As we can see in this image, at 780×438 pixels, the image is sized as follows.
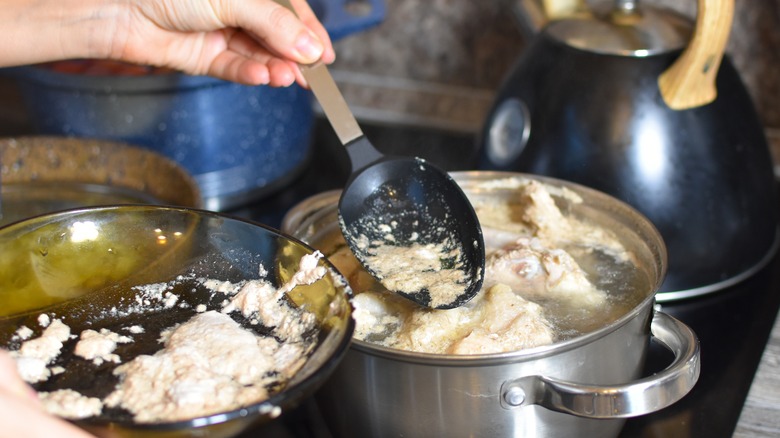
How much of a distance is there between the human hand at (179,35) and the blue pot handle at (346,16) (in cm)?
14

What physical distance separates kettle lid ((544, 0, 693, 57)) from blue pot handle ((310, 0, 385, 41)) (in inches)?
9.8

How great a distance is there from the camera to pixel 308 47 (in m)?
0.83

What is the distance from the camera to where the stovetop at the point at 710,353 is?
2.63 feet

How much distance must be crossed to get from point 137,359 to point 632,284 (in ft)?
1.50

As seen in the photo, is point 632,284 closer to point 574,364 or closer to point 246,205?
point 574,364

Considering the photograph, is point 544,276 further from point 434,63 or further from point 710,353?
point 434,63

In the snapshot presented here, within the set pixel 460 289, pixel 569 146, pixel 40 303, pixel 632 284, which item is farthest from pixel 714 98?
pixel 40 303

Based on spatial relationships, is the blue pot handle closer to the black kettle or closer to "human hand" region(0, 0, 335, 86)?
"human hand" region(0, 0, 335, 86)

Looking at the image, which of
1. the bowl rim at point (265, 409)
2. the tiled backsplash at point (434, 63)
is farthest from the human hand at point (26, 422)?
the tiled backsplash at point (434, 63)

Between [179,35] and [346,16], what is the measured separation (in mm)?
242

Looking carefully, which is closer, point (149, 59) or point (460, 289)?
point (460, 289)

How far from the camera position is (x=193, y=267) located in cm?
68

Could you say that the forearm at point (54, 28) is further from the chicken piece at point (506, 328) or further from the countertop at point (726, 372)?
the chicken piece at point (506, 328)

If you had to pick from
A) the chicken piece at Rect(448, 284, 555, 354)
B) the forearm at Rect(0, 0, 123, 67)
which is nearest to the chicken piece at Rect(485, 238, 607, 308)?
the chicken piece at Rect(448, 284, 555, 354)
